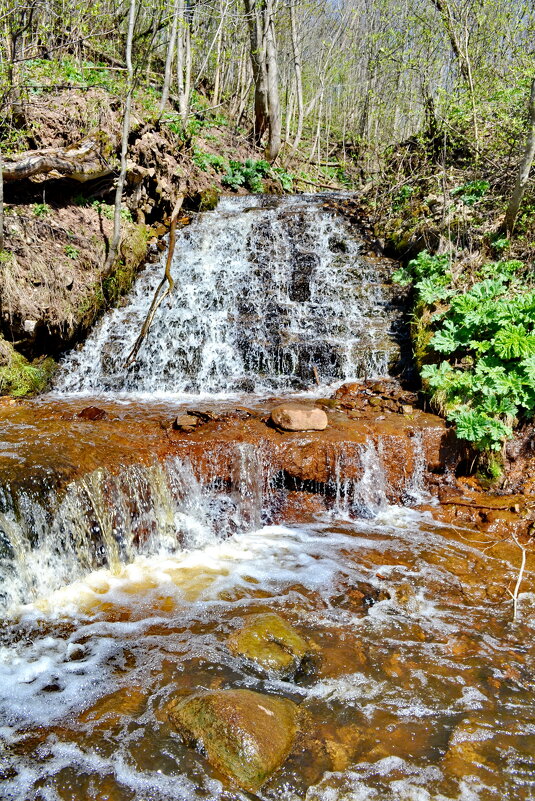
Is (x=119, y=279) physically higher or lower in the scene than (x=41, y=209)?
lower

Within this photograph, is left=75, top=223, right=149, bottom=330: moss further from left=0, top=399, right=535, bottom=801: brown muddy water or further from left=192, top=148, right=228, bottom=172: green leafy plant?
left=192, top=148, right=228, bottom=172: green leafy plant

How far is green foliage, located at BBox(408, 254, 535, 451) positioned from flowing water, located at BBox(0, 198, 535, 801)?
0.88 m

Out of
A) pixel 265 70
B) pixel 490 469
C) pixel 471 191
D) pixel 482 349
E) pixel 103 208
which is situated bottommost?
pixel 490 469

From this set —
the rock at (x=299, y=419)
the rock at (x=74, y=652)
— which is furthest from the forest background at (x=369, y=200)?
the rock at (x=74, y=652)

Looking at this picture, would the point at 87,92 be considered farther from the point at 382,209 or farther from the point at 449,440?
the point at 449,440

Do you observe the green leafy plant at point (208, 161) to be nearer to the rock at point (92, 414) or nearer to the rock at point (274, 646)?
the rock at point (92, 414)

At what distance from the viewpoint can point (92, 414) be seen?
6438 millimetres

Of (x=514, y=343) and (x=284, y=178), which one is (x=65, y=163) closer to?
(x=514, y=343)

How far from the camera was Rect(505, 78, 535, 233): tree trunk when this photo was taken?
7.35m

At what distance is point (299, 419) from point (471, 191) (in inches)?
268

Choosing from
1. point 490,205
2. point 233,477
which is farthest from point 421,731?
point 490,205

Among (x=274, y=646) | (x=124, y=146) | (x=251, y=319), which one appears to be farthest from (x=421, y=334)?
(x=124, y=146)

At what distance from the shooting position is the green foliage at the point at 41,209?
26.9ft

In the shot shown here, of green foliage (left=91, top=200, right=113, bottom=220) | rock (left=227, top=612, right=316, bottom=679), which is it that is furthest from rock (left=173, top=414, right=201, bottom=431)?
green foliage (left=91, top=200, right=113, bottom=220)
